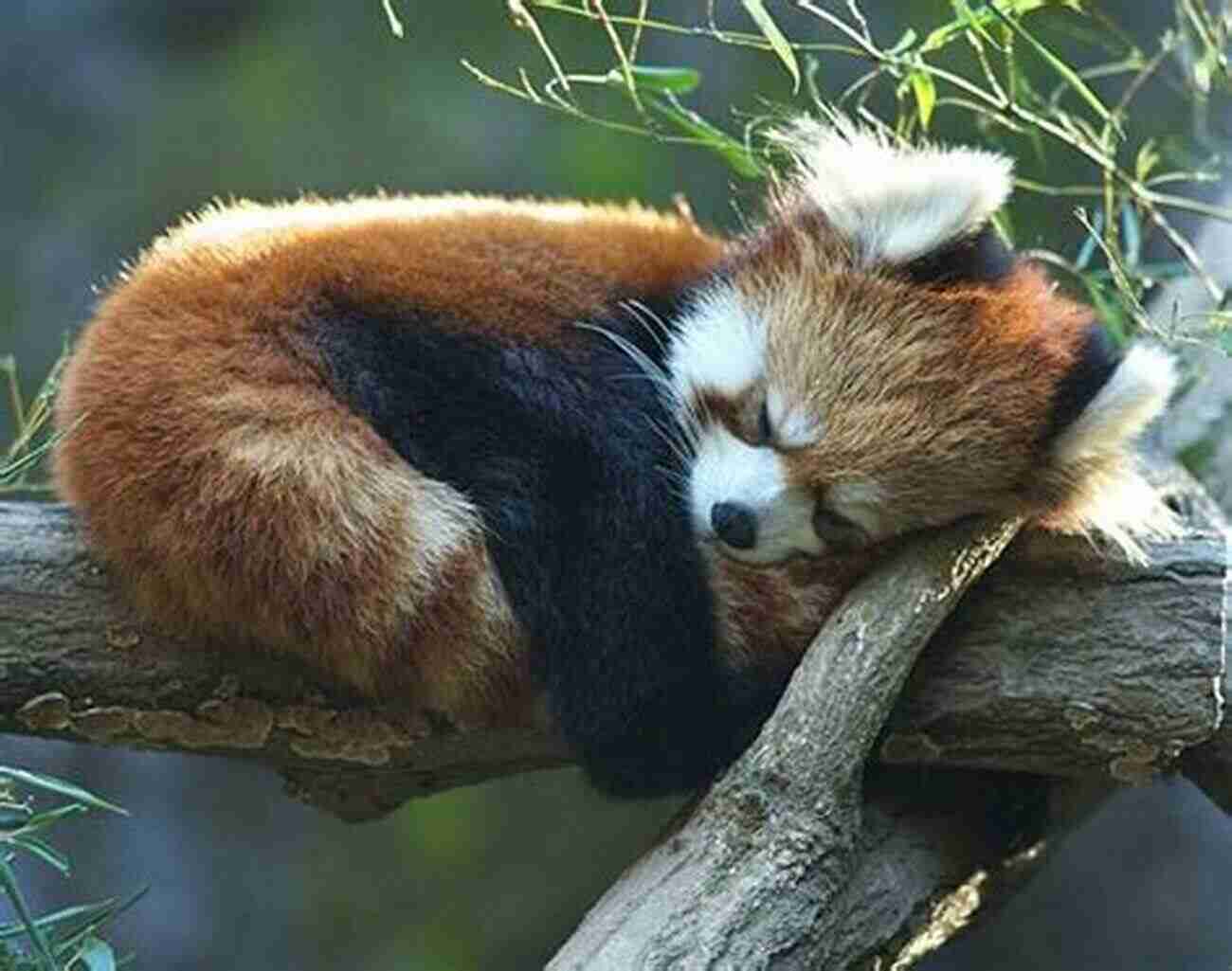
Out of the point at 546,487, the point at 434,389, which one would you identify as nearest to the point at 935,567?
the point at 546,487

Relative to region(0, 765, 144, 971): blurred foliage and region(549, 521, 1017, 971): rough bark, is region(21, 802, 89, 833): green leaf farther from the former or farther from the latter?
region(549, 521, 1017, 971): rough bark

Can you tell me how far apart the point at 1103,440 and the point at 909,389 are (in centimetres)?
20

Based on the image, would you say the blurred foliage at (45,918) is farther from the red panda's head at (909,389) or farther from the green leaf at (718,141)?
the green leaf at (718,141)

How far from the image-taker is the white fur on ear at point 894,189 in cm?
213

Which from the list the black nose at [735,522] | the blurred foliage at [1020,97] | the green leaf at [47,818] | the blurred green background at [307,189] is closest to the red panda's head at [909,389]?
the black nose at [735,522]

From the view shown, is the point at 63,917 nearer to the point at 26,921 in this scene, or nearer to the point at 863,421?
the point at 26,921

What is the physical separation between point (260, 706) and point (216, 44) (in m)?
2.65

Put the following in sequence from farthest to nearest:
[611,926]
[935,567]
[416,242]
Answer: [416,242]
[935,567]
[611,926]

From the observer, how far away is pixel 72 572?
208 centimetres

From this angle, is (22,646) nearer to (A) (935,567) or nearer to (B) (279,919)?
(A) (935,567)

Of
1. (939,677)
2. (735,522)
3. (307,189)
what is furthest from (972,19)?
(307,189)

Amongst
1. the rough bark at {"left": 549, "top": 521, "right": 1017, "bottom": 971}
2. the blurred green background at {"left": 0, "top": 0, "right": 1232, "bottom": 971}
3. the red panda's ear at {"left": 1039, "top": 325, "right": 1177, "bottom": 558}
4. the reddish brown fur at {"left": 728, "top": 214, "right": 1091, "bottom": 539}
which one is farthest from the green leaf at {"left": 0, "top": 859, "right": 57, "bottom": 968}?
the blurred green background at {"left": 0, "top": 0, "right": 1232, "bottom": 971}

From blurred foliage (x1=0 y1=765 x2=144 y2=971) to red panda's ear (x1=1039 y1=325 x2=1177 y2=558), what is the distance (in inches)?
39.7

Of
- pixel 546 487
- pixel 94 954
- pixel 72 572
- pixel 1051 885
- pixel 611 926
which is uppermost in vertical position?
pixel 546 487
